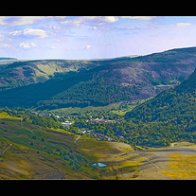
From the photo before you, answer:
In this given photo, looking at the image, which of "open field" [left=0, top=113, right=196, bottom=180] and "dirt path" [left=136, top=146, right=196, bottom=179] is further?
"open field" [left=0, top=113, right=196, bottom=180]

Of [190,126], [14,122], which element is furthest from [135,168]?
[190,126]

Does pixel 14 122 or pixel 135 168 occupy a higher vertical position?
pixel 14 122

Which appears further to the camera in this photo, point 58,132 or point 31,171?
point 58,132

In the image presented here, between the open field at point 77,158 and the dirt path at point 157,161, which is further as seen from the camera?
the open field at point 77,158

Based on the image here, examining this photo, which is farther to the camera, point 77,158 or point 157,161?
point 77,158

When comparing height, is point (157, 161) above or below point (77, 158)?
below
